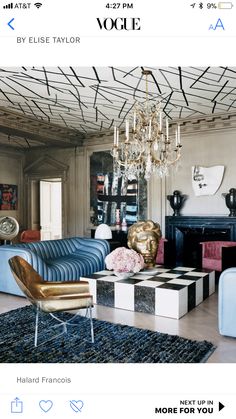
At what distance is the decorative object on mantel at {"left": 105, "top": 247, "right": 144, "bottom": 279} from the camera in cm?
309

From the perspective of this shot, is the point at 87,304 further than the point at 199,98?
No

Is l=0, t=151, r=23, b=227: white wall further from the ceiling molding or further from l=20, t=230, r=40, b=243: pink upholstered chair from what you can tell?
l=20, t=230, r=40, b=243: pink upholstered chair

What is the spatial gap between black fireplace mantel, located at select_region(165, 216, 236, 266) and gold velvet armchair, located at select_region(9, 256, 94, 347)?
9.21ft

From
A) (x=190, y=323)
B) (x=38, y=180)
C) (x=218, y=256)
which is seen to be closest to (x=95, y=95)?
(x=218, y=256)

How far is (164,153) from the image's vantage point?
3561mm

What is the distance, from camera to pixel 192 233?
5.06 metres

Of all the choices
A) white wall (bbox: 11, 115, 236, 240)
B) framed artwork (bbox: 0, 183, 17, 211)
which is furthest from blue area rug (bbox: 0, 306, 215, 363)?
framed artwork (bbox: 0, 183, 17, 211)

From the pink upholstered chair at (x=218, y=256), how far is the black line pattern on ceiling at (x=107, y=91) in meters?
2.00

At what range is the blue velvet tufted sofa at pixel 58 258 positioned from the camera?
3424 mm

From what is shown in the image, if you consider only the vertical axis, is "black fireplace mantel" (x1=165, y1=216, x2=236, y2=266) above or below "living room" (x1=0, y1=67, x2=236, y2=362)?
below
